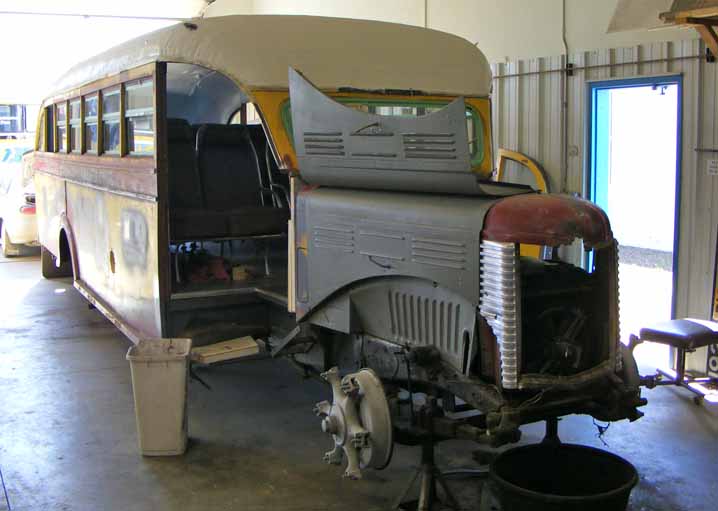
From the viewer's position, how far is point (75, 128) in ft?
25.6

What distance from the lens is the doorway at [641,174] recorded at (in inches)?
259

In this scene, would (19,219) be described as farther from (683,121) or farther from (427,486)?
(427,486)

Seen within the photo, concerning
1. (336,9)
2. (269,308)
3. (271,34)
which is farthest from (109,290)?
(336,9)

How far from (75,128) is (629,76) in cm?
489

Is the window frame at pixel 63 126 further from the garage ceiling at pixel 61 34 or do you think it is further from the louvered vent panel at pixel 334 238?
the garage ceiling at pixel 61 34

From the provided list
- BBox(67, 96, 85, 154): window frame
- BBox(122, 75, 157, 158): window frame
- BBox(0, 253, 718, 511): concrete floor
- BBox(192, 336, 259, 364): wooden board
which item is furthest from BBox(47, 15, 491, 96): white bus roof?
BBox(0, 253, 718, 511): concrete floor

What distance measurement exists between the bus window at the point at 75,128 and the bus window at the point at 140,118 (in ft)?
5.59

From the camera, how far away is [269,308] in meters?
5.80

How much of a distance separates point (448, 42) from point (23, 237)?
8855 mm

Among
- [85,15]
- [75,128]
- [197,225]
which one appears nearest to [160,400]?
[197,225]

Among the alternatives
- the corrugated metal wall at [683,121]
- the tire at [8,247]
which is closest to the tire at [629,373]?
the corrugated metal wall at [683,121]

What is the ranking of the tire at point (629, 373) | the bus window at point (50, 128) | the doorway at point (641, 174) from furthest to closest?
1. the bus window at point (50, 128)
2. the doorway at point (641, 174)
3. the tire at point (629, 373)

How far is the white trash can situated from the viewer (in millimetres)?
4852

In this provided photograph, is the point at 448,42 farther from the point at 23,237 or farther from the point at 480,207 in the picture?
the point at 23,237
